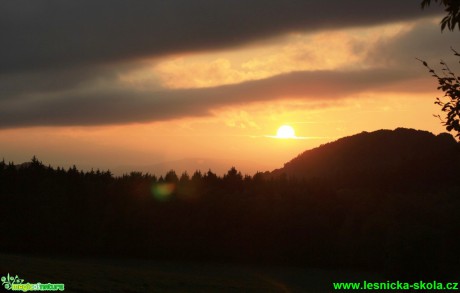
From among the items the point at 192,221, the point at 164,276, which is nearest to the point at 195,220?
the point at 192,221

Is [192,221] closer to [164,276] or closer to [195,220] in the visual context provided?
[195,220]

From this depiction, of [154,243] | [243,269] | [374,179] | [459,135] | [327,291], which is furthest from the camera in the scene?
[374,179]

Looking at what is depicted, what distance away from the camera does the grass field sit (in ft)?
117

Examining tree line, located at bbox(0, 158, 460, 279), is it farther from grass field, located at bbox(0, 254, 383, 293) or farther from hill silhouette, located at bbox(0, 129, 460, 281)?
grass field, located at bbox(0, 254, 383, 293)

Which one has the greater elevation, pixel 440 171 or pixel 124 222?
pixel 440 171

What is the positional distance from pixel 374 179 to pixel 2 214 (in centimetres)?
8269

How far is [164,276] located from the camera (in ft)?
170

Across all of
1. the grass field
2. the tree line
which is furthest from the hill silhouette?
the grass field

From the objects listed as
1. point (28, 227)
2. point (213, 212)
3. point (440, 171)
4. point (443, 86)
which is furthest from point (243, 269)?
point (440, 171)

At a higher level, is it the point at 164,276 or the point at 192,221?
the point at 192,221

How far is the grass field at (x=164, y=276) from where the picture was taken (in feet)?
117

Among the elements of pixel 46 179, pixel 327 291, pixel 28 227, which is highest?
pixel 46 179

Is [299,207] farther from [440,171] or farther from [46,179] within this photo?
[440,171]

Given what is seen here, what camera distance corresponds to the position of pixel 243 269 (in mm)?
76250
